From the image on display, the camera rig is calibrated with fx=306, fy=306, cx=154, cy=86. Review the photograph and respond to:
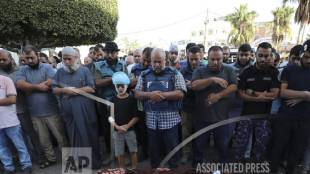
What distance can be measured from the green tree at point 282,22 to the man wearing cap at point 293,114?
3864 cm

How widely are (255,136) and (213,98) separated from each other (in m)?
0.85

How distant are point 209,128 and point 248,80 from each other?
2.65 ft

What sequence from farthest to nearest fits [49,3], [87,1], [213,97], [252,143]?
[87,1]
[49,3]
[252,143]
[213,97]

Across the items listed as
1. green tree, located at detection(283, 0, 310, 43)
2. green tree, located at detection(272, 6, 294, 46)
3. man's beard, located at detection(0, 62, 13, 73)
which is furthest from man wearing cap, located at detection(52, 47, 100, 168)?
green tree, located at detection(272, 6, 294, 46)

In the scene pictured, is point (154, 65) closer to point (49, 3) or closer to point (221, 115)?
point (221, 115)

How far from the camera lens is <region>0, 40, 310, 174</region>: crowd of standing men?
387 cm

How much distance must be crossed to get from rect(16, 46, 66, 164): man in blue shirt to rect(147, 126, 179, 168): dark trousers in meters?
1.58

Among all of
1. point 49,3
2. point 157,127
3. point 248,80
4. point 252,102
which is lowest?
point 157,127

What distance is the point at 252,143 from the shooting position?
4223 millimetres

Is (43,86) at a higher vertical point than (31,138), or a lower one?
higher

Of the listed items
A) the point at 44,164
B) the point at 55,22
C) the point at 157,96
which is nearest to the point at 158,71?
the point at 157,96

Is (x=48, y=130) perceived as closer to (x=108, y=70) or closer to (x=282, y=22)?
(x=108, y=70)

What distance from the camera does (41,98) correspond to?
456cm

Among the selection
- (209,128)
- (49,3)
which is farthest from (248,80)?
(49,3)
